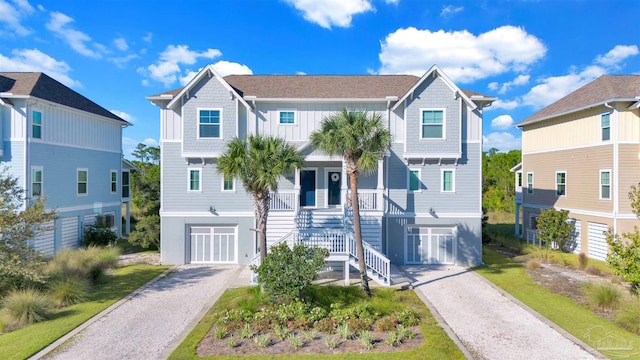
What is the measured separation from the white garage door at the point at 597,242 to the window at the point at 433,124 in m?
10.8

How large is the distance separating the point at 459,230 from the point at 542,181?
1084 centimetres

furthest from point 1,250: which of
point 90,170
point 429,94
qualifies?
point 429,94

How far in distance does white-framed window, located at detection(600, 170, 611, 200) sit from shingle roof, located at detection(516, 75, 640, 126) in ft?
12.8

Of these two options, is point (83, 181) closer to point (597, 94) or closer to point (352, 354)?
point (352, 354)

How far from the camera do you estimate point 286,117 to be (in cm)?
1744

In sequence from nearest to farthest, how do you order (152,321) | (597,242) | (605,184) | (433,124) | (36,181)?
(152,321) → (433,124) → (36,181) → (605,184) → (597,242)

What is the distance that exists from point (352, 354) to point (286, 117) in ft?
41.1

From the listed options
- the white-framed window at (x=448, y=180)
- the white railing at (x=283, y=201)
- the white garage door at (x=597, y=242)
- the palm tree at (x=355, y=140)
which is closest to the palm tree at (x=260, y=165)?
the palm tree at (x=355, y=140)

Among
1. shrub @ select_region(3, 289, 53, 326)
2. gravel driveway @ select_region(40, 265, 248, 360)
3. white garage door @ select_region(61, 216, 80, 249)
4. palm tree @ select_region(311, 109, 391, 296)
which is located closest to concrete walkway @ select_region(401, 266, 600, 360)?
palm tree @ select_region(311, 109, 391, 296)

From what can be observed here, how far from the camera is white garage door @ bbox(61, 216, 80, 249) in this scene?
19.3 metres

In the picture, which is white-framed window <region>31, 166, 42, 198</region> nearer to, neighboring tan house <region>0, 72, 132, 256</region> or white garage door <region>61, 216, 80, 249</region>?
neighboring tan house <region>0, 72, 132, 256</region>

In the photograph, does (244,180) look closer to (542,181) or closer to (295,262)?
(295,262)

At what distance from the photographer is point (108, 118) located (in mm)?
22953

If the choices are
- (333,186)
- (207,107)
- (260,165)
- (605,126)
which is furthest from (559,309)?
(207,107)
